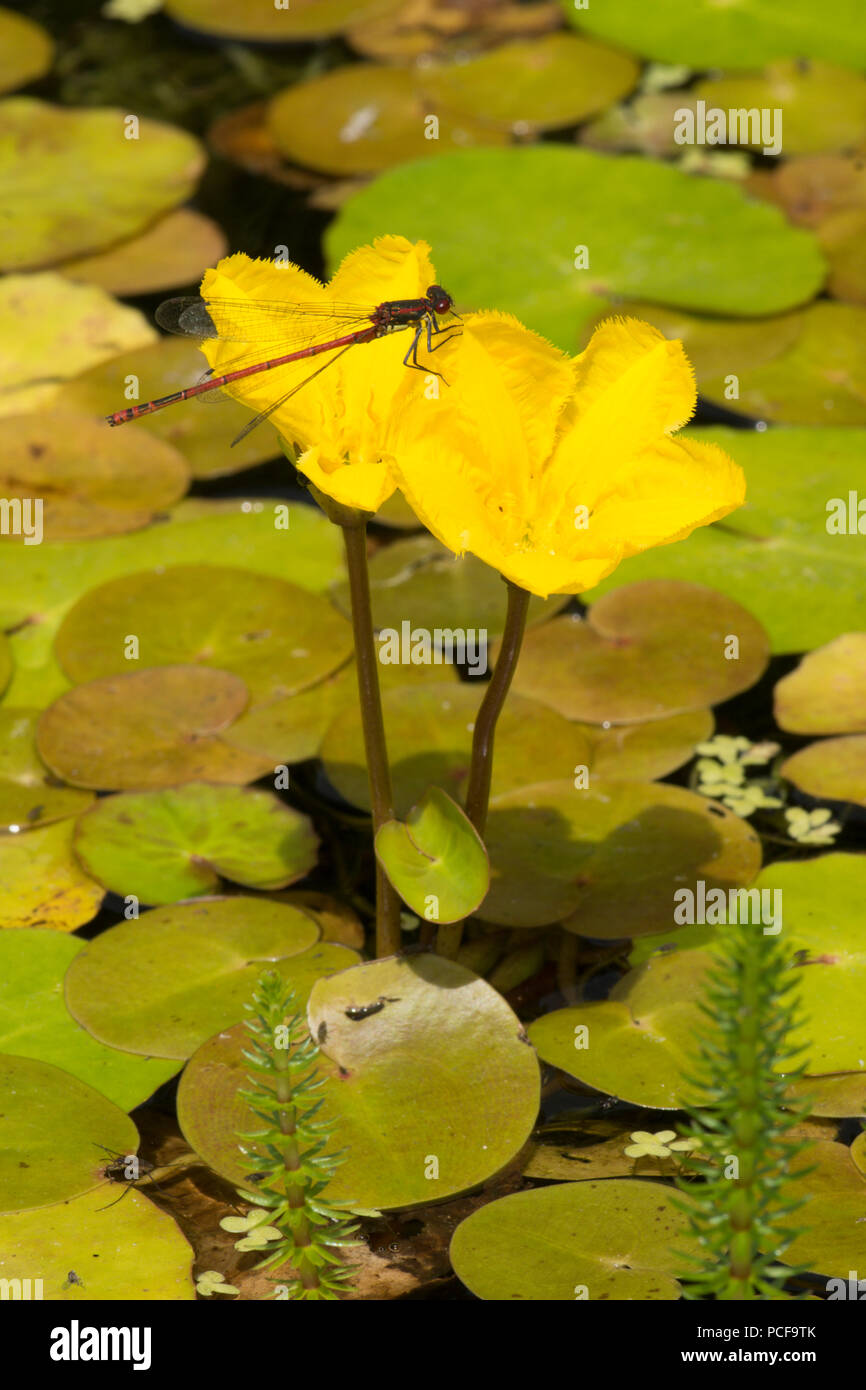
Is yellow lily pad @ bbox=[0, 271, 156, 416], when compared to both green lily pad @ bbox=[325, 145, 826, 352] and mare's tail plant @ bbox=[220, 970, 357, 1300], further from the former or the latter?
mare's tail plant @ bbox=[220, 970, 357, 1300]

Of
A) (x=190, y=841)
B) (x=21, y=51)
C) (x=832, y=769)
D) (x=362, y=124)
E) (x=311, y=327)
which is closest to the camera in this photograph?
(x=311, y=327)

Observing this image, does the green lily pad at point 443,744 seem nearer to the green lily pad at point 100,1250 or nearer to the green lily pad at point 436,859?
the green lily pad at point 436,859

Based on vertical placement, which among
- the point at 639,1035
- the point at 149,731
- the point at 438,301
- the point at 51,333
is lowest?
the point at 639,1035

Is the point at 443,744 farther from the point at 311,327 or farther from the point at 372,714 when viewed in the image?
the point at 311,327

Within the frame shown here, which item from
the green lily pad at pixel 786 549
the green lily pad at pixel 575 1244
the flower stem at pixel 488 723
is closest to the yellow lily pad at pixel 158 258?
the green lily pad at pixel 786 549

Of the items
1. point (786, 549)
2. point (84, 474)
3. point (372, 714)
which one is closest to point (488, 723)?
point (372, 714)

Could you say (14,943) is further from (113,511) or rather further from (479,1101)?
(113,511)

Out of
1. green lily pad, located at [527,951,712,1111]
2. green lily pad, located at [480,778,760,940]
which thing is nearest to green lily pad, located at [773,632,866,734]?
green lily pad, located at [480,778,760,940]

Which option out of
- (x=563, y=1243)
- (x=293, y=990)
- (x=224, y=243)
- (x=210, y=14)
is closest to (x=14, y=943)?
(x=293, y=990)
